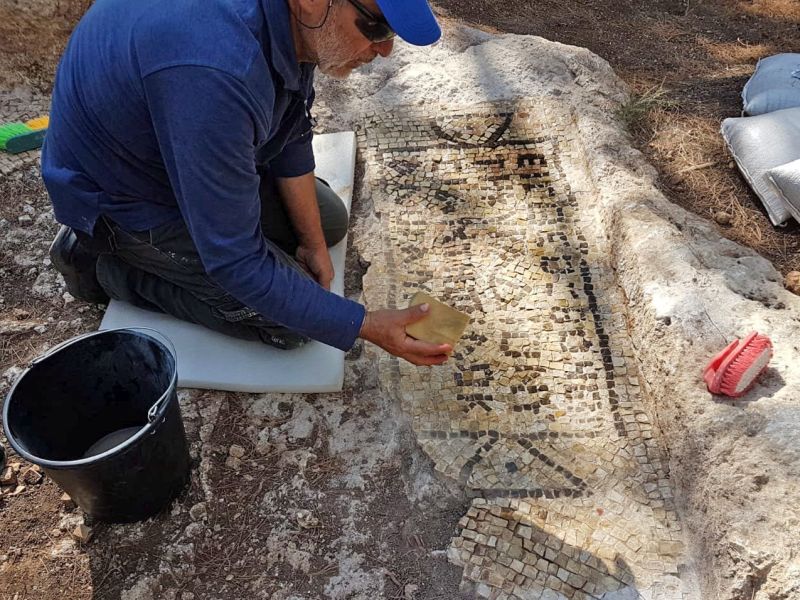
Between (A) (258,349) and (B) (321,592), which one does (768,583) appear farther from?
(A) (258,349)

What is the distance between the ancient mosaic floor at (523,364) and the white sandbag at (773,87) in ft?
3.56

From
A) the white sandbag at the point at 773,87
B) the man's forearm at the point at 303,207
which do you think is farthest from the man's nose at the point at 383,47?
the white sandbag at the point at 773,87

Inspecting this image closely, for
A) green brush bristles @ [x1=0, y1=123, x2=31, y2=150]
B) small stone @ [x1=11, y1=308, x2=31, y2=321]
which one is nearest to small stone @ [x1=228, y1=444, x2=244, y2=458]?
small stone @ [x1=11, y1=308, x2=31, y2=321]

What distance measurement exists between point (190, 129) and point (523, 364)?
1.44 meters

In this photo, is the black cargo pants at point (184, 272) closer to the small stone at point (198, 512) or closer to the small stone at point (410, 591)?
the small stone at point (198, 512)

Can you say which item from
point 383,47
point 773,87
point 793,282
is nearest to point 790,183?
point 793,282

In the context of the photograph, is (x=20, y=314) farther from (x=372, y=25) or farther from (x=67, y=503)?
(x=372, y=25)

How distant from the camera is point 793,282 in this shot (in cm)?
296

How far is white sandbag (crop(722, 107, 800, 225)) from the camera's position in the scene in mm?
3308

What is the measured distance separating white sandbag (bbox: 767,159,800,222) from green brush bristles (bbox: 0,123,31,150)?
343 centimetres

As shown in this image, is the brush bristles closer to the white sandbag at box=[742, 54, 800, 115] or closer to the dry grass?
the dry grass

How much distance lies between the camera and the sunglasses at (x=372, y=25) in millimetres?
1691

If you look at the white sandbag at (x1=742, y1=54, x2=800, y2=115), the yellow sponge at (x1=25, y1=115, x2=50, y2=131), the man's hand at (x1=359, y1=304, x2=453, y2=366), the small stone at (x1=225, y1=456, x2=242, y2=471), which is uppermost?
the man's hand at (x1=359, y1=304, x2=453, y2=366)

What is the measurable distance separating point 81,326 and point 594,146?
7.46 feet
